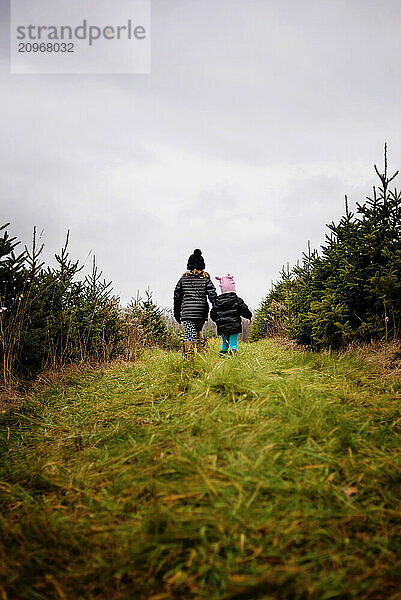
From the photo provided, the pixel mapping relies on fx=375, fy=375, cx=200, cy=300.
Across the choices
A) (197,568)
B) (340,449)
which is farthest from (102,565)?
(340,449)

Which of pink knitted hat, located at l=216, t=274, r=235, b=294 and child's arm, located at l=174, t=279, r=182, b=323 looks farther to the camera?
pink knitted hat, located at l=216, t=274, r=235, b=294

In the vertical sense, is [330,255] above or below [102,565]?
above

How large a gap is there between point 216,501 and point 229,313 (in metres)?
Result: 5.84

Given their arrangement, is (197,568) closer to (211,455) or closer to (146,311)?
(211,455)

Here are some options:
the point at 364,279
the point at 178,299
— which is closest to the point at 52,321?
the point at 178,299

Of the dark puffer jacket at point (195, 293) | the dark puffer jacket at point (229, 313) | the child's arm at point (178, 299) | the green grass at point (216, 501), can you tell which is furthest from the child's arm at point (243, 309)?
the green grass at point (216, 501)

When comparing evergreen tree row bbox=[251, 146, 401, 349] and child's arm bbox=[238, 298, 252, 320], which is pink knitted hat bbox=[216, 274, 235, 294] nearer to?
child's arm bbox=[238, 298, 252, 320]

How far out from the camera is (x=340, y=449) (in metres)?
2.54

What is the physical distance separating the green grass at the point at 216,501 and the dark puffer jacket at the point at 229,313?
3.95 metres

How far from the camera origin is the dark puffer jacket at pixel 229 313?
7645mm

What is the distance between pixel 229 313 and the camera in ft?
25.4

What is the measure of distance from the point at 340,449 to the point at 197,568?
1.34 meters

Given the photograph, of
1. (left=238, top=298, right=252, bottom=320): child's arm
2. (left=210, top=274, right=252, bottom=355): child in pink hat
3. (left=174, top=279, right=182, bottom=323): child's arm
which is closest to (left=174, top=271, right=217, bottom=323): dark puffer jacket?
(left=174, top=279, right=182, bottom=323): child's arm

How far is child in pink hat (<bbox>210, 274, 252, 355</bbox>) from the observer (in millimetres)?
7645
